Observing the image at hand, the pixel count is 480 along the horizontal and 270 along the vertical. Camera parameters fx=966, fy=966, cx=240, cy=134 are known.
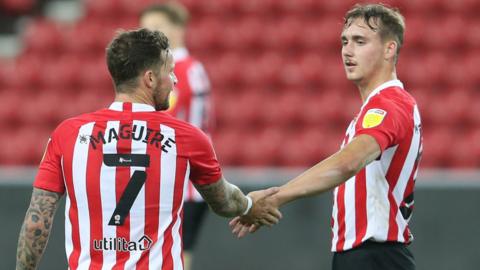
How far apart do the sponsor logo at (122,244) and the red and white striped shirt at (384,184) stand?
3.02 ft

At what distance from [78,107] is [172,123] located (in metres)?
6.56

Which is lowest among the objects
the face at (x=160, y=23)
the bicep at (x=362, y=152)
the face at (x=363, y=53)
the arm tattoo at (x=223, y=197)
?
the arm tattoo at (x=223, y=197)

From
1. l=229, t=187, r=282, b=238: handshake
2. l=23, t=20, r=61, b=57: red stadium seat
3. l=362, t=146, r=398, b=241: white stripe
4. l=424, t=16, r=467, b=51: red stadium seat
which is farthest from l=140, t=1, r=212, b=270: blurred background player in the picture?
l=23, t=20, r=61, b=57: red stadium seat

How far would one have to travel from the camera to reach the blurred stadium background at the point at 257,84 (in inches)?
299

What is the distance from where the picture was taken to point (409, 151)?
393 centimetres

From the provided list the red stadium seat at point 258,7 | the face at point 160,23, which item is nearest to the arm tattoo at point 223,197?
the face at point 160,23

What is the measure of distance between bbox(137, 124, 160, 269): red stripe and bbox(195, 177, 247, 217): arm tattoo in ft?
0.81

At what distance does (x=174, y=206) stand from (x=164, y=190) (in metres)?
0.08

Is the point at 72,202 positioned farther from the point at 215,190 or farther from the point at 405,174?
the point at 405,174

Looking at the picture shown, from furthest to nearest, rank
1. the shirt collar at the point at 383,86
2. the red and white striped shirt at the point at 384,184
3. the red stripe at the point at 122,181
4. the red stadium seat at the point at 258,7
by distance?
the red stadium seat at the point at 258,7
the shirt collar at the point at 383,86
the red and white striped shirt at the point at 384,184
the red stripe at the point at 122,181

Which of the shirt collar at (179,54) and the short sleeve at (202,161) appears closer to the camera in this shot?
the short sleeve at (202,161)

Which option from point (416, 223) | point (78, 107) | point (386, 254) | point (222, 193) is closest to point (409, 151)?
point (386, 254)

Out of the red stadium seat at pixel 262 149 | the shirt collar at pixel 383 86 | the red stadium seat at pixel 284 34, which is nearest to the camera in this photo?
the shirt collar at pixel 383 86

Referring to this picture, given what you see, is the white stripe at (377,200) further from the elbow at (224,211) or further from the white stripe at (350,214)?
the elbow at (224,211)
